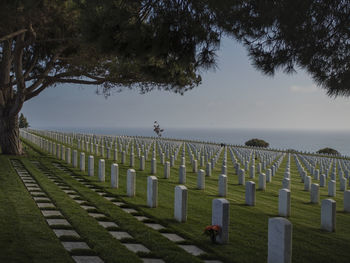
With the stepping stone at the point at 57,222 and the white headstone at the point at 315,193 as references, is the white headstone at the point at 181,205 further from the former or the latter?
the white headstone at the point at 315,193

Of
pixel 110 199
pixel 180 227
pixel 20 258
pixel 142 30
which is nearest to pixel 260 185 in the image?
pixel 110 199

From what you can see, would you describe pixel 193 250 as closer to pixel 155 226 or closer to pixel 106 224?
pixel 155 226

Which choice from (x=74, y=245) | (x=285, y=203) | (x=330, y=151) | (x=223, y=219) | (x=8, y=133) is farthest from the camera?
(x=330, y=151)

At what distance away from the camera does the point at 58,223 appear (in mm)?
7863

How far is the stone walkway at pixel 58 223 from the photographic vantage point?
596cm

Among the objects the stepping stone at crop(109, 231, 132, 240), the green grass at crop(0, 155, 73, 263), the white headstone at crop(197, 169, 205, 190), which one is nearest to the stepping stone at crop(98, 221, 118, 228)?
the stepping stone at crop(109, 231, 132, 240)

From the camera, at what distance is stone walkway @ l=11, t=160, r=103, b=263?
5.96m

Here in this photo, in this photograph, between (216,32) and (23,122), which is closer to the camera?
(216,32)

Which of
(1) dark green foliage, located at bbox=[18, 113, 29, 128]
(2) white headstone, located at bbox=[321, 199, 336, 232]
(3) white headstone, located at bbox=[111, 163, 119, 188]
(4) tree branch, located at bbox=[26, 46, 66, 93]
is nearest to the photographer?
(2) white headstone, located at bbox=[321, 199, 336, 232]

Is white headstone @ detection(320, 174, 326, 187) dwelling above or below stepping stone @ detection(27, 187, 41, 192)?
below

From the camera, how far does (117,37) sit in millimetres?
8203

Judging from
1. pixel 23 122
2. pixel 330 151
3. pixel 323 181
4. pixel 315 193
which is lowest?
pixel 323 181

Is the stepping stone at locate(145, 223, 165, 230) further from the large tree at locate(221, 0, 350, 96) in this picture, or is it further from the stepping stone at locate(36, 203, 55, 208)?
the large tree at locate(221, 0, 350, 96)

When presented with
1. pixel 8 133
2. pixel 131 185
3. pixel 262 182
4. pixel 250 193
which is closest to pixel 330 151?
pixel 262 182
